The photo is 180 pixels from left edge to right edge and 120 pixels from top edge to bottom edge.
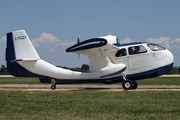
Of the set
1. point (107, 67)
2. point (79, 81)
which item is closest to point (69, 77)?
point (79, 81)

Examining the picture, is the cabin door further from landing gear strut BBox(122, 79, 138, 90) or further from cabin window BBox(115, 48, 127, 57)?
landing gear strut BBox(122, 79, 138, 90)

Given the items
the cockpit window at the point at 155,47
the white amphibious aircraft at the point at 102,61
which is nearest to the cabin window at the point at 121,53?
the white amphibious aircraft at the point at 102,61

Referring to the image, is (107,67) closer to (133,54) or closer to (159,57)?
(133,54)

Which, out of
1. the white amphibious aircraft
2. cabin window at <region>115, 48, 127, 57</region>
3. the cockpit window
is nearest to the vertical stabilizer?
the white amphibious aircraft

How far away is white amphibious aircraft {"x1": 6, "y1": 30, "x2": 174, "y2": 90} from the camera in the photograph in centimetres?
1590

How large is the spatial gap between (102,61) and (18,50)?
23.9 feet

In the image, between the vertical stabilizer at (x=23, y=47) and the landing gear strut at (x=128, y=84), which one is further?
the vertical stabilizer at (x=23, y=47)

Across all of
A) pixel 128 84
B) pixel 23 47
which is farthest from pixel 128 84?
pixel 23 47

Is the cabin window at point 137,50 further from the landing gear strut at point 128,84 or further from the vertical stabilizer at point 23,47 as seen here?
the vertical stabilizer at point 23,47

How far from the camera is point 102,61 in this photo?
656 inches

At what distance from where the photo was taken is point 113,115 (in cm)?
656

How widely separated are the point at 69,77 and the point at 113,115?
11168 millimetres

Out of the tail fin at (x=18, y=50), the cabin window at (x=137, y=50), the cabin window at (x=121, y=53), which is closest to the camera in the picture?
the cabin window at (x=137, y=50)

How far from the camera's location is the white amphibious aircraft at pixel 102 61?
15.9m
